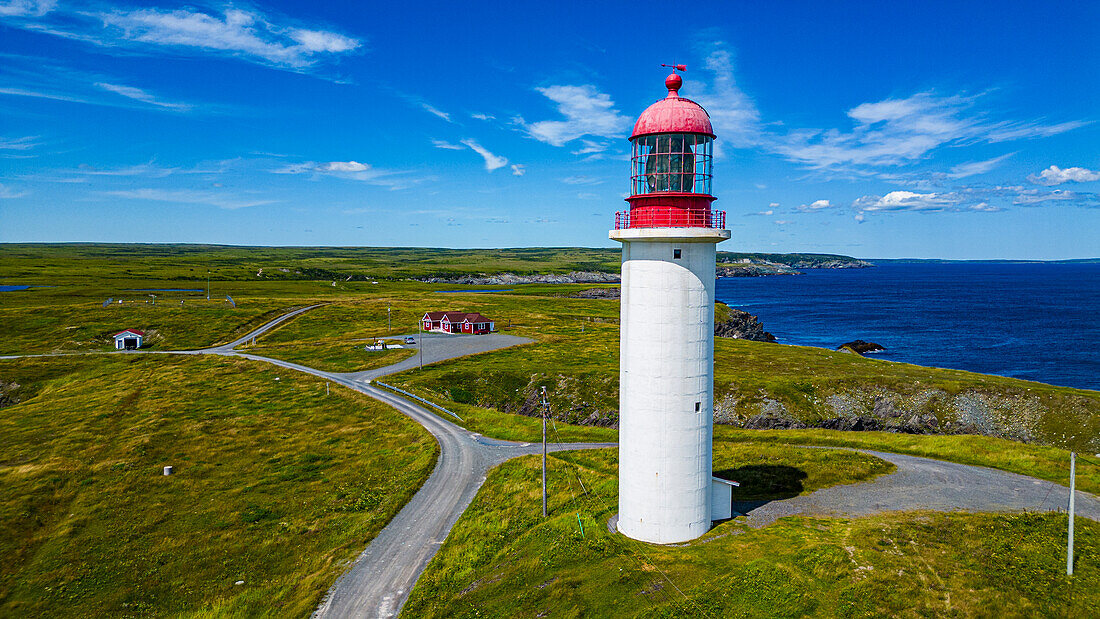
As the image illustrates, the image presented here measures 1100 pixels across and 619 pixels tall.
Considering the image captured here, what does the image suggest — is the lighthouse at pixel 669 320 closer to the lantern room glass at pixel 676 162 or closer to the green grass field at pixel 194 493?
the lantern room glass at pixel 676 162

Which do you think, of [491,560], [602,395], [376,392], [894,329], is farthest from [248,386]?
[894,329]

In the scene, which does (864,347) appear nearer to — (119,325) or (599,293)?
(599,293)

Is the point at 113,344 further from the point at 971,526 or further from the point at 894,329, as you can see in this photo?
the point at 894,329

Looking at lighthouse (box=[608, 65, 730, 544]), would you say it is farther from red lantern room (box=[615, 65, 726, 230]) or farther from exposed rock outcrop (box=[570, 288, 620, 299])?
exposed rock outcrop (box=[570, 288, 620, 299])

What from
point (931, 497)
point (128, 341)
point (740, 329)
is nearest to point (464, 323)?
point (128, 341)

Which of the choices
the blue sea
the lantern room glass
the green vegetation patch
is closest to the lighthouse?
the lantern room glass
